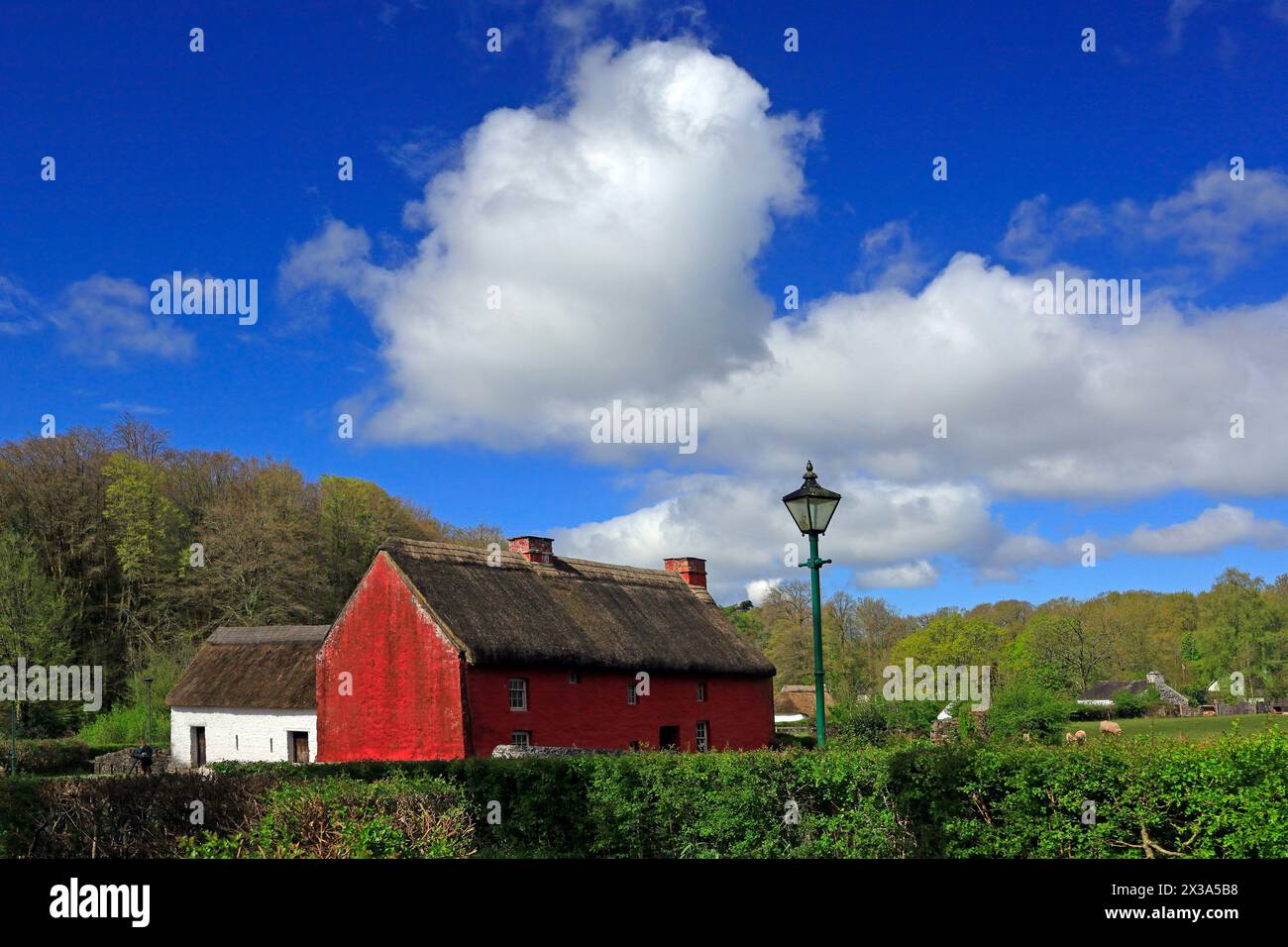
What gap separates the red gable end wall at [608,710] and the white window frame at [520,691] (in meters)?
0.12

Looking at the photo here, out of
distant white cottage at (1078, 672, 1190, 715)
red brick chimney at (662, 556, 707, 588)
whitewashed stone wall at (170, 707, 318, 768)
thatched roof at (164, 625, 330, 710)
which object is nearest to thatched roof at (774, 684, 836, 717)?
distant white cottage at (1078, 672, 1190, 715)

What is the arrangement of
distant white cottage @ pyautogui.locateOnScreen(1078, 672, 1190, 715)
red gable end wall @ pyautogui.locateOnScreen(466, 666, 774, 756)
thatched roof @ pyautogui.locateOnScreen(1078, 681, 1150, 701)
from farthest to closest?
thatched roof @ pyautogui.locateOnScreen(1078, 681, 1150, 701) < distant white cottage @ pyautogui.locateOnScreen(1078, 672, 1190, 715) < red gable end wall @ pyautogui.locateOnScreen(466, 666, 774, 756)

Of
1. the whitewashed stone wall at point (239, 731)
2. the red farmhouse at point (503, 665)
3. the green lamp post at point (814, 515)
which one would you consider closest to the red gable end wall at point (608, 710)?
the red farmhouse at point (503, 665)

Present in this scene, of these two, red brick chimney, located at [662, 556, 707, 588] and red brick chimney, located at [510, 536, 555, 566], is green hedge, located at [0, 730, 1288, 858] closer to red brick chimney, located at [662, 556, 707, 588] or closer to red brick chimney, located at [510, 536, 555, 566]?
red brick chimney, located at [510, 536, 555, 566]

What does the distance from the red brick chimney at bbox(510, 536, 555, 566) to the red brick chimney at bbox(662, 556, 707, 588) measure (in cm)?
785

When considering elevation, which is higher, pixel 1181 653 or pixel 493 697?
pixel 493 697

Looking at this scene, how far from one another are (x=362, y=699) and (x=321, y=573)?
37307mm

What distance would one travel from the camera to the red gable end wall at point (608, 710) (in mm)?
27875

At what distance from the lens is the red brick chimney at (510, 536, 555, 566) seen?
34156 millimetres

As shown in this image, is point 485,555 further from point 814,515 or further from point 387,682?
point 814,515
